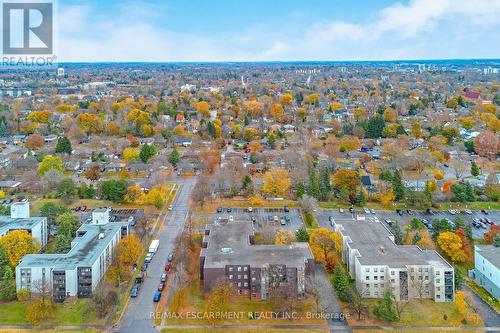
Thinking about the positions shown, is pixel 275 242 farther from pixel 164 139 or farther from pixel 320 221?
pixel 164 139

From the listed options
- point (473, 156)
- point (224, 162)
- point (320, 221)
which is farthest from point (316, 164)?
point (473, 156)

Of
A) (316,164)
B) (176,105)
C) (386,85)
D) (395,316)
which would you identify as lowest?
(395,316)

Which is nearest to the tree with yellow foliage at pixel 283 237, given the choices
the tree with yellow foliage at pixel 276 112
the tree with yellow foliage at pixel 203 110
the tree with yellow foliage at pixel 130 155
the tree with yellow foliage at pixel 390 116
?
the tree with yellow foliage at pixel 130 155

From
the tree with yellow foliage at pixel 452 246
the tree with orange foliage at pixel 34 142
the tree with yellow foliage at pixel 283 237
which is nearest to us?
the tree with yellow foliage at pixel 452 246

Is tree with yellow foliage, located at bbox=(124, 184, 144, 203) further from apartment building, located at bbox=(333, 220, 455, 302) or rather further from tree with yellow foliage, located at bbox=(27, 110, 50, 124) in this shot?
tree with yellow foliage, located at bbox=(27, 110, 50, 124)

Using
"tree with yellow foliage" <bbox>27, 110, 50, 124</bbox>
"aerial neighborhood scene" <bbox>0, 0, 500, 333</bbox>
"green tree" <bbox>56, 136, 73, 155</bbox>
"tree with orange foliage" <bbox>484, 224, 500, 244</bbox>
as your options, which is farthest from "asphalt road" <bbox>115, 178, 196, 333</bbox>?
"tree with yellow foliage" <bbox>27, 110, 50, 124</bbox>

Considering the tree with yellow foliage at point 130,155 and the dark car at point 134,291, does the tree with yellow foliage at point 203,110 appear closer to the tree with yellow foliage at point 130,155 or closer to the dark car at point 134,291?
the tree with yellow foliage at point 130,155
